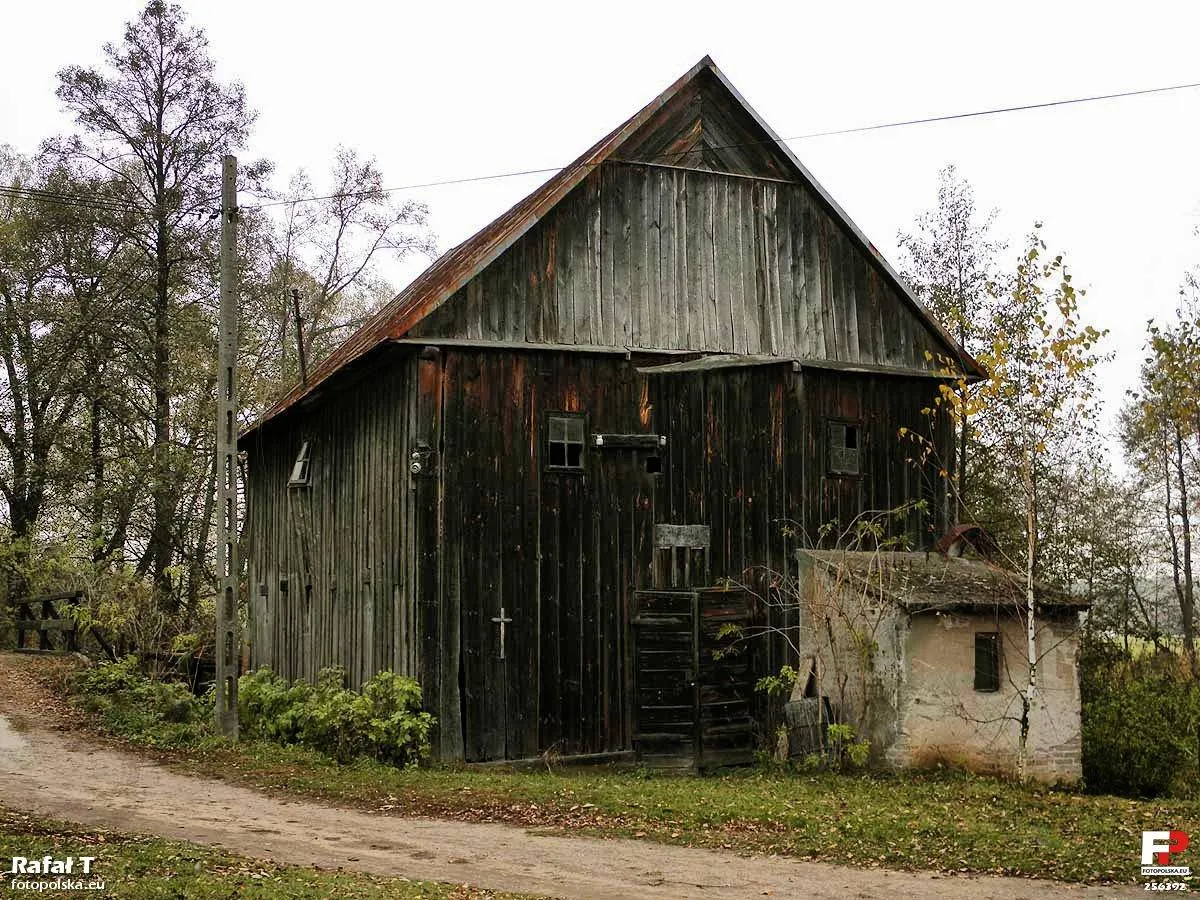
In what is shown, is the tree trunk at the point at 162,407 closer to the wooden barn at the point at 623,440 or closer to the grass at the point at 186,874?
the wooden barn at the point at 623,440

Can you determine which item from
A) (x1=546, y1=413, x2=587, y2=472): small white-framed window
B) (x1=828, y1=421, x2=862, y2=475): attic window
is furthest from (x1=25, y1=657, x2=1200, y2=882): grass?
(x1=828, y1=421, x2=862, y2=475): attic window

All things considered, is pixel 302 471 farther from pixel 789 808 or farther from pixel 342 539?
pixel 789 808

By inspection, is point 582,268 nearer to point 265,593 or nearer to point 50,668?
point 265,593

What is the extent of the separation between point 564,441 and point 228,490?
4.53 metres

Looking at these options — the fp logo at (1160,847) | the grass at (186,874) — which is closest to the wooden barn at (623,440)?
the grass at (186,874)

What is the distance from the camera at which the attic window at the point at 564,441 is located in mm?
17062

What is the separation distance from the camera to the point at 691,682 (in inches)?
685

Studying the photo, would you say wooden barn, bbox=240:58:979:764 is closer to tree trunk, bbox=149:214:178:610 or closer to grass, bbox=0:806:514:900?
grass, bbox=0:806:514:900

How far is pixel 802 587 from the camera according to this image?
1762cm

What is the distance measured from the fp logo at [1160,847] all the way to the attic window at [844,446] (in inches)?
317

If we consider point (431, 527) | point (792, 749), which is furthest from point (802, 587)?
point (431, 527)

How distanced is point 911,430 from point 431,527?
7585 millimetres

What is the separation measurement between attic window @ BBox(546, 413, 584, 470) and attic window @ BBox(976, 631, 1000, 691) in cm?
559

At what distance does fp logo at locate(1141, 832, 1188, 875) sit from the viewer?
10477 millimetres
